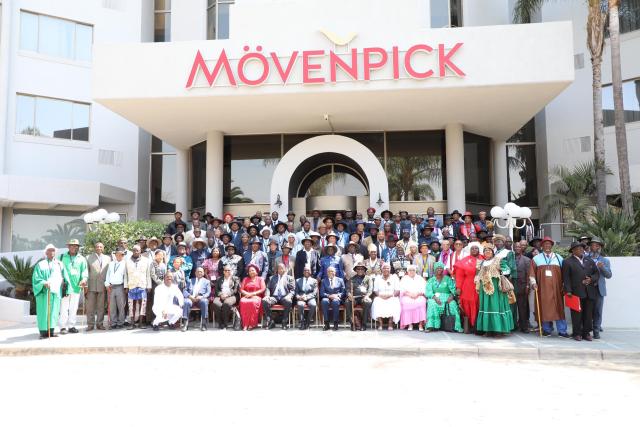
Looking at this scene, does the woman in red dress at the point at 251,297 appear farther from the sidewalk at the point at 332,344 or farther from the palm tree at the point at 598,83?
the palm tree at the point at 598,83

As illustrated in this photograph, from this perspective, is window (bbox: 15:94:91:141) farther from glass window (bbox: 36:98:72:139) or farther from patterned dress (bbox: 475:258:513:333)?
patterned dress (bbox: 475:258:513:333)

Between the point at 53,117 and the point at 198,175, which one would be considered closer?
the point at 198,175

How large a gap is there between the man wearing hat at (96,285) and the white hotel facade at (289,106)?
4514 mm

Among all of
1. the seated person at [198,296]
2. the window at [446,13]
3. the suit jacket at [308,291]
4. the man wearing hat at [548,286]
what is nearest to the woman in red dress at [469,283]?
the man wearing hat at [548,286]

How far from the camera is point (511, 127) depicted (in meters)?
16.7

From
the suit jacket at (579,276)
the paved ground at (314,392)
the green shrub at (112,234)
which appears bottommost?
the paved ground at (314,392)

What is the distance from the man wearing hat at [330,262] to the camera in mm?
11023

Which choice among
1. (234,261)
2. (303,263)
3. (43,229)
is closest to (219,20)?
(43,229)

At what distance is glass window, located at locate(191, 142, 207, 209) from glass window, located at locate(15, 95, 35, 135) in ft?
21.5

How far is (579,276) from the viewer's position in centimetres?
952

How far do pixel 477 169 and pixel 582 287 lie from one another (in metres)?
9.11

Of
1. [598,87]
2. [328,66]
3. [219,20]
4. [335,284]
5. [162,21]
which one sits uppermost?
[162,21]

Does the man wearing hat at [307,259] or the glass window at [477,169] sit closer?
the man wearing hat at [307,259]

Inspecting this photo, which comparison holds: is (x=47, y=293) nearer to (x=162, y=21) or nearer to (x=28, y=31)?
(x=28, y=31)
